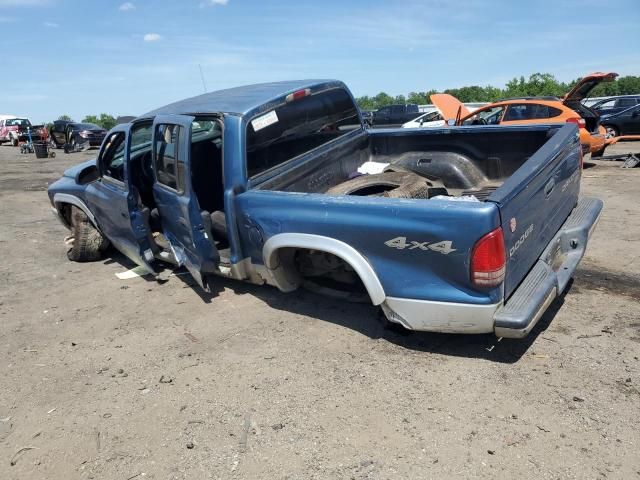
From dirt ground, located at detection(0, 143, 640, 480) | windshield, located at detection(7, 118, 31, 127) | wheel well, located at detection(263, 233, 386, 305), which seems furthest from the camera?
windshield, located at detection(7, 118, 31, 127)

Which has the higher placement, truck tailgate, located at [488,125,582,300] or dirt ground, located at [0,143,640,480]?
truck tailgate, located at [488,125,582,300]

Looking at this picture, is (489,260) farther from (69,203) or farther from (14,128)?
(14,128)

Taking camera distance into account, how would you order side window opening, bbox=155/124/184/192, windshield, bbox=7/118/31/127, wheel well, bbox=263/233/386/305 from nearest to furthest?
wheel well, bbox=263/233/386/305
side window opening, bbox=155/124/184/192
windshield, bbox=7/118/31/127

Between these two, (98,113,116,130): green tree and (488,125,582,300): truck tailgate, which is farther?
(98,113,116,130): green tree

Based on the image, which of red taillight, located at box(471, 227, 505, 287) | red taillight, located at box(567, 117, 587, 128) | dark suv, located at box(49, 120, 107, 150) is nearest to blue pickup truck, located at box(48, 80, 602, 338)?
red taillight, located at box(471, 227, 505, 287)

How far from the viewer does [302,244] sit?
11.4 ft

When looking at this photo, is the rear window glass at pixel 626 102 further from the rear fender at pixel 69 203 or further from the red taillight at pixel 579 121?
the rear fender at pixel 69 203

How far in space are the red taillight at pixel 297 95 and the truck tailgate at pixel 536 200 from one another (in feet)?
6.73

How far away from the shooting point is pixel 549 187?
3.46 m

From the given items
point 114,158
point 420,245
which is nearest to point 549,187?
point 420,245

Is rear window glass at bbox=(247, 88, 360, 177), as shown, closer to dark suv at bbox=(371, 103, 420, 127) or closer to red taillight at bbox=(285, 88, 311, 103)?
red taillight at bbox=(285, 88, 311, 103)

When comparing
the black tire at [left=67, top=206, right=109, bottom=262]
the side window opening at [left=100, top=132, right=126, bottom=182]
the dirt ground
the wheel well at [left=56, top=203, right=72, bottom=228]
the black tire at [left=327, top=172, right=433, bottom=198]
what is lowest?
the dirt ground

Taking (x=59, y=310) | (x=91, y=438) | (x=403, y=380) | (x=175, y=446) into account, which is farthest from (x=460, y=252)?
(x=59, y=310)

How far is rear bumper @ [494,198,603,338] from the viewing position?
9.50 feet
